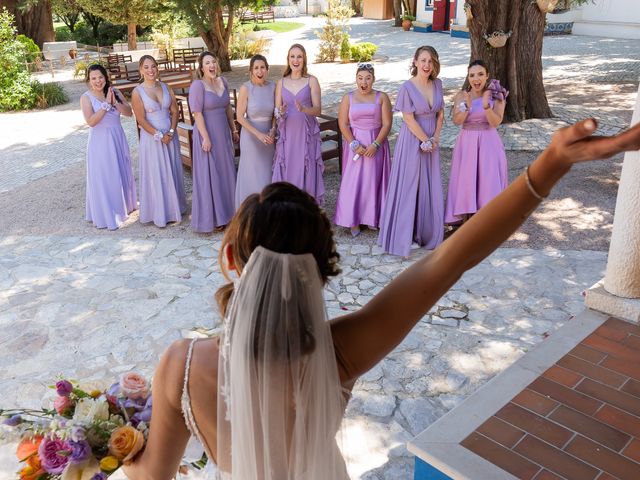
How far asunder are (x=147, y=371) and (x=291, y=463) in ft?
11.1

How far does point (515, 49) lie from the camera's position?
10.9 meters

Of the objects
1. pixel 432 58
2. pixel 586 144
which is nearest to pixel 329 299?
pixel 432 58

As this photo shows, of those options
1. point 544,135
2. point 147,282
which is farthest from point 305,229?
point 544,135

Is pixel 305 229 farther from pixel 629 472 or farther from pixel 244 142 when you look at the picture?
pixel 244 142

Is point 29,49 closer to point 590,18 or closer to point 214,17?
point 214,17

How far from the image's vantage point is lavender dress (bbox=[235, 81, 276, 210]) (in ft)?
24.1

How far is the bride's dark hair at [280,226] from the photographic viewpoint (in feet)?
5.29

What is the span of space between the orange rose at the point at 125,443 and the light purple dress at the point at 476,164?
18.4 ft

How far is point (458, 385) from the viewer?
4.56 m

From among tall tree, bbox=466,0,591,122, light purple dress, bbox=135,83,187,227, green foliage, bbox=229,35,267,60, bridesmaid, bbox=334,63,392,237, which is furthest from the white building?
light purple dress, bbox=135,83,187,227

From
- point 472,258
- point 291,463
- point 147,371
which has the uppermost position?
point 472,258

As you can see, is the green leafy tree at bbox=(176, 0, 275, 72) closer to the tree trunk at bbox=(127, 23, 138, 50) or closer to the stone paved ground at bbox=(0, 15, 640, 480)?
the tree trunk at bbox=(127, 23, 138, 50)

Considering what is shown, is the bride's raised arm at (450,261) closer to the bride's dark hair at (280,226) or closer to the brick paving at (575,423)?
the bride's dark hair at (280,226)

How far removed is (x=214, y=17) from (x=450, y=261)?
63.0ft
